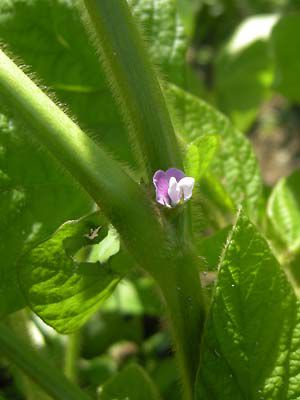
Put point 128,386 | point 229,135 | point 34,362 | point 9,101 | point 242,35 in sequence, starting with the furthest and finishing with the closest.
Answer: point 242,35 < point 229,135 < point 128,386 < point 34,362 < point 9,101

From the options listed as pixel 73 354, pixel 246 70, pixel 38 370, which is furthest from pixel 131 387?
pixel 246 70

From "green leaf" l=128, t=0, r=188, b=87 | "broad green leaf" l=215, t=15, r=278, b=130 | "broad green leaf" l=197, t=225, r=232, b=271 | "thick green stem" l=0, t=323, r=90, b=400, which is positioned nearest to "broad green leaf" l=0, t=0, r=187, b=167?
"green leaf" l=128, t=0, r=188, b=87

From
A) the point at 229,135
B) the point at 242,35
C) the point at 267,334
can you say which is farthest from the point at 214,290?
the point at 242,35

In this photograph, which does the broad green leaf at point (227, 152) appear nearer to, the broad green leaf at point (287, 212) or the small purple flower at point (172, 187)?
the broad green leaf at point (287, 212)

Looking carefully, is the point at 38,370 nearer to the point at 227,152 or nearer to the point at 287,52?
the point at 227,152

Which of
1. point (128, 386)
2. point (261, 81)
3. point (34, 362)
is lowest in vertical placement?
point (261, 81)

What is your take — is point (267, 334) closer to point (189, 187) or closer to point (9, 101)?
point (189, 187)

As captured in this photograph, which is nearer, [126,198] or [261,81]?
[126,198]
